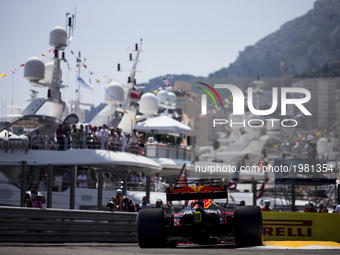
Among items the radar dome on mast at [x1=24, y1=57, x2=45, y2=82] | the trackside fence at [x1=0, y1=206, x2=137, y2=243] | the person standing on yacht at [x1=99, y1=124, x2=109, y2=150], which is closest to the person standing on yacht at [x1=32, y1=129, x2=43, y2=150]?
the person standing on yacht at [x1=99, y1=124, x2=109, y2=150]

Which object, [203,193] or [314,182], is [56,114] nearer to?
[314,182]

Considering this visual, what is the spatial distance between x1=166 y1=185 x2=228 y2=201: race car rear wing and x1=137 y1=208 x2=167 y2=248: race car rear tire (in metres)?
0.54

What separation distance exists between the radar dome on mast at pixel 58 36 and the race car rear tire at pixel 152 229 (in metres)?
20.6

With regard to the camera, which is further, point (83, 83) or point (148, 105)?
point (148, 105)

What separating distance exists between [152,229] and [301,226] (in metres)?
6.86

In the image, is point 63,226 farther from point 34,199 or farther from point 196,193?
point 196,193

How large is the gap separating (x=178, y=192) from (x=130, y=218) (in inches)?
172

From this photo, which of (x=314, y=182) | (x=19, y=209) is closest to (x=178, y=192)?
(x=19, y=209)

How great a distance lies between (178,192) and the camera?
1138 cm

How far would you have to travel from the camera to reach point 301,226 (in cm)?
1664

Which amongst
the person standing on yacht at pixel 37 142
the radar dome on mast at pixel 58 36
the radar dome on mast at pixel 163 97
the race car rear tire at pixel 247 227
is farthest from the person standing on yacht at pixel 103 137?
the radar dome on mast at pixel 163 97

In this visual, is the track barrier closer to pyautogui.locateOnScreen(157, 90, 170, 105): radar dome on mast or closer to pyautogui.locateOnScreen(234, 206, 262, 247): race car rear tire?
pyautogui.locateOnScreen(234, 206, 262, 247): race car rear tire

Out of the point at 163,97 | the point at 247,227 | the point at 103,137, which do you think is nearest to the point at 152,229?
the point at 247,227

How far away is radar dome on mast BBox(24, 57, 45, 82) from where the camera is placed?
29.4 m
